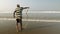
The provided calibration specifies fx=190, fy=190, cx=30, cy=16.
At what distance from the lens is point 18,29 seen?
12094mm

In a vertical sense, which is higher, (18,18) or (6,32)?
(18,18)

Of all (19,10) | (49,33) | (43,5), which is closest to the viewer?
(49,33)

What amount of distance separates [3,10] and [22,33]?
67.0 ft

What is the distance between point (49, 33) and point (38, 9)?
21361 mm

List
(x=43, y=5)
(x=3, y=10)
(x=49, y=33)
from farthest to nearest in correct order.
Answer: (x=43, y=5) < (x=3, y=10) < (x=49, y=33)

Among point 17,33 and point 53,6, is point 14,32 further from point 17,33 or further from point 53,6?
point 53,6

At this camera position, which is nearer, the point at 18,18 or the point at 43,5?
the point at 18,18

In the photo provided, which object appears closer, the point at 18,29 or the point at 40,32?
the point at 40,32

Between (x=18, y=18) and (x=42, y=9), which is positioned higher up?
(x=18, y=18)

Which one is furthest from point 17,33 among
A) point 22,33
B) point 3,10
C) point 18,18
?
point 3,10

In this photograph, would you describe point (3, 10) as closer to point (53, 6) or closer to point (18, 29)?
point (53, 6)

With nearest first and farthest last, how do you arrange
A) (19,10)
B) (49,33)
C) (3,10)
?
(49,33) → (19,10) → (3,10)

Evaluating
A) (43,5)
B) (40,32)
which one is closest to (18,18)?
(40,32)

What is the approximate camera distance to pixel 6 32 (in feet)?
37.8
